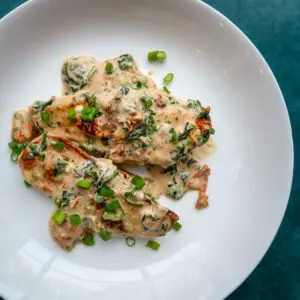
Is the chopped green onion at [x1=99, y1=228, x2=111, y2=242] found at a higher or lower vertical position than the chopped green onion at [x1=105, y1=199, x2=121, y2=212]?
lower

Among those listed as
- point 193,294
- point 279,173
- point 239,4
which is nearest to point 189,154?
point 279,173

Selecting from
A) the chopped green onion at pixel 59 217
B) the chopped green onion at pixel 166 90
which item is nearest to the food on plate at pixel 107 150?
the chopped green onion at pixel 59 217

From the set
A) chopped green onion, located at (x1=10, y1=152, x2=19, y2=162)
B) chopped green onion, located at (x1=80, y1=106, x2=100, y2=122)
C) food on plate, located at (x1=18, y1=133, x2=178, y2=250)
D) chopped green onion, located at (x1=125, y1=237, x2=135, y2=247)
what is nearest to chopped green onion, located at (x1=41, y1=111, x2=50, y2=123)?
food on plate, located at (x1=18, y1=133, x2=178, y2=250)

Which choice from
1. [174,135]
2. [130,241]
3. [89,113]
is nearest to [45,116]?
[89,113]

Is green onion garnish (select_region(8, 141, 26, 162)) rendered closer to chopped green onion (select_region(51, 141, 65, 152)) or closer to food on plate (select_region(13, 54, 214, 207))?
food on plate (select_region(13, 54, 214, 207))

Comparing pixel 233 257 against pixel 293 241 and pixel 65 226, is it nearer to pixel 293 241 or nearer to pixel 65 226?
pixel 293 241

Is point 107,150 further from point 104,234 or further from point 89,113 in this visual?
point 104,234

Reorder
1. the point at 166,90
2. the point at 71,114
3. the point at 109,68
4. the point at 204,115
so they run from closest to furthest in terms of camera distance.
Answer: the point at 71,114
the point at 204,115
the point at 109,68
the point at 166,90
